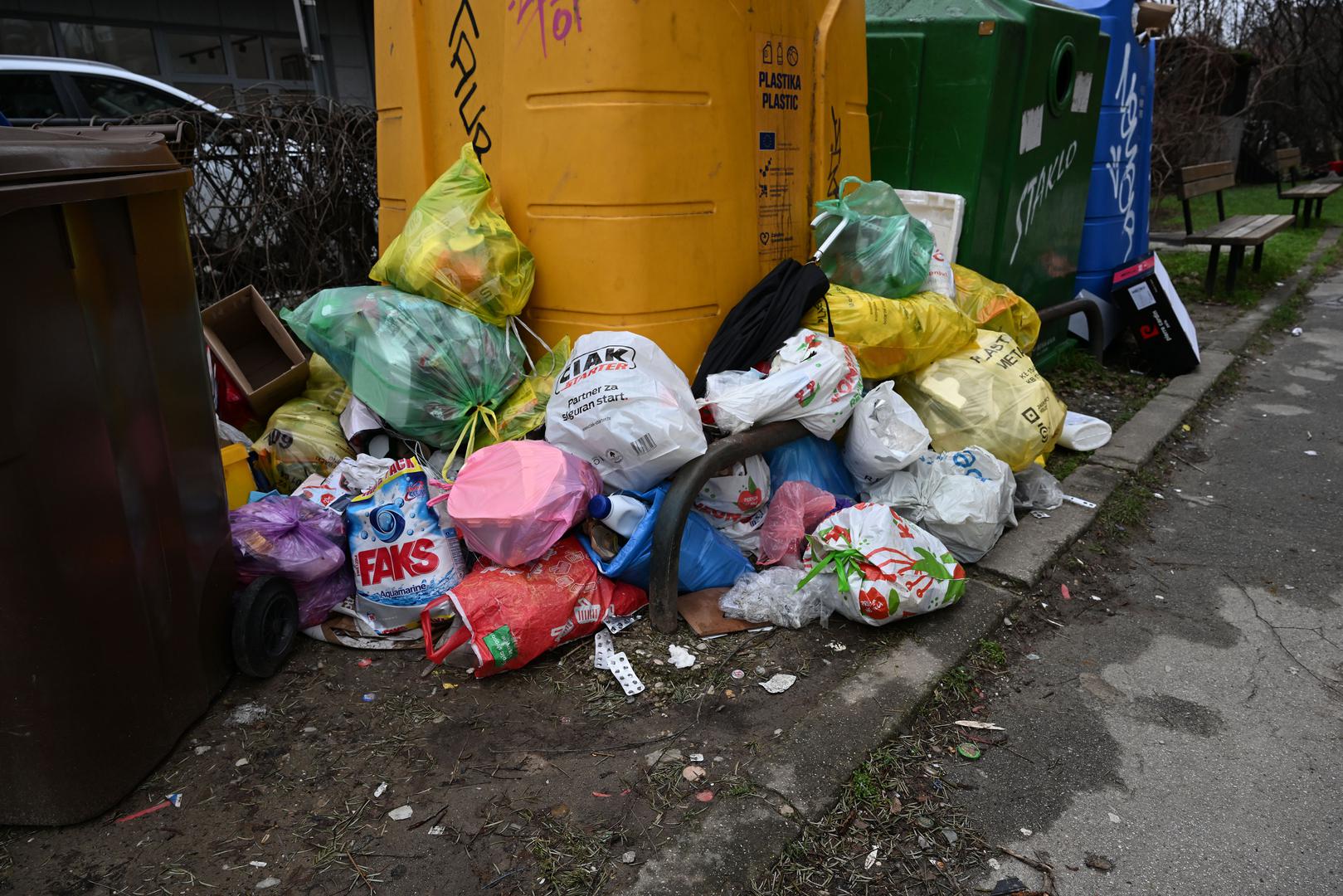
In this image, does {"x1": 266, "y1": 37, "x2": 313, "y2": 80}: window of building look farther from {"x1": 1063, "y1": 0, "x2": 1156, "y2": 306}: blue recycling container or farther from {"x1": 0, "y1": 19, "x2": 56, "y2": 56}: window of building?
{"x1": 1063, "y1": 0, "x2": 1156, "y2": 306}: blue recycling container

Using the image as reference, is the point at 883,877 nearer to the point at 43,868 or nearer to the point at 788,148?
the point at 43,868

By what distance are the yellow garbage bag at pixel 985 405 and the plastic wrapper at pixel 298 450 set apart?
81.3 inches

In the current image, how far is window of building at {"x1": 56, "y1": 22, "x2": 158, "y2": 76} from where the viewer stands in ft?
31.3

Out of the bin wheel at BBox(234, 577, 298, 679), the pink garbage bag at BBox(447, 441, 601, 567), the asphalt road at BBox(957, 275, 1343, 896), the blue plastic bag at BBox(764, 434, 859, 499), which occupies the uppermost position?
the pink garbage bag at BBox(447, 441, 601, 567)

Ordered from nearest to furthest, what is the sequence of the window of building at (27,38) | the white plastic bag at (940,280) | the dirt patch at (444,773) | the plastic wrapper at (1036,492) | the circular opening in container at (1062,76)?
the dirt patch at (444,773) < the plastic wrapper at (1036,492) < the white plastic bag at (940,280) < the circular opening in container at (1062,76) < the window of building at (27,38)

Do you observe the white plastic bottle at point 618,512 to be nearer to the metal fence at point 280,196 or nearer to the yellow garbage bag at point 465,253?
the yellow garbage bag at point 465,253

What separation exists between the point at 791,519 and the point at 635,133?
1.28 metres

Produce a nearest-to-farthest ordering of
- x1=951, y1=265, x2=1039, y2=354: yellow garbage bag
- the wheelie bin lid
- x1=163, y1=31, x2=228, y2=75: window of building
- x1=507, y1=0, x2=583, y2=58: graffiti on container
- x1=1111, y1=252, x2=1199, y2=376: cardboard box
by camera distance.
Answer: the wheelie bin lid, x1=507, y1=0, x2=583, y2=58: graffiti on container, x1=951, y1=265, x2=1039, y2=354: yellow garbage bag, x1=1111, y1=252, x2=1199, y2=376: cardboard box, x1=163, y1=31, x2=228, y2=75: window of building

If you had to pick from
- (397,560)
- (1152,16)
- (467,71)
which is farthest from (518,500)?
(1152,16)

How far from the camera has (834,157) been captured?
3.45m

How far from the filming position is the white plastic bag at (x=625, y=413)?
2488mm

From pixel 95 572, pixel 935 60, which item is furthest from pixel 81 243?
pixel 935 60

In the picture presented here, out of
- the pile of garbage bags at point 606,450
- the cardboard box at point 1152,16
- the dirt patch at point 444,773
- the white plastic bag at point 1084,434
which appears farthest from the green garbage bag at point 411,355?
the cardboard box at point 1152,16

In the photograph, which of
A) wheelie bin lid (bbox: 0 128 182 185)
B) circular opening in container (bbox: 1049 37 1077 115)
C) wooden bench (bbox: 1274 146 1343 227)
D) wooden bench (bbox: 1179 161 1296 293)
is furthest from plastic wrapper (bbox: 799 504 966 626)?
wooden bench (bbox: 1274 146 1343 227)
